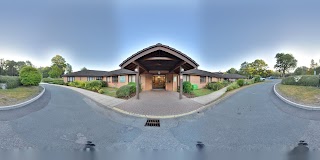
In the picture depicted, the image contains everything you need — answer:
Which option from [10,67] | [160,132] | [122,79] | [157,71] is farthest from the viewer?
[122,79]

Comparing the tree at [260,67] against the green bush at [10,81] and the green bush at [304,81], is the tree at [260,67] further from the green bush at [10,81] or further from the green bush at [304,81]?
the green bush at [10,81]

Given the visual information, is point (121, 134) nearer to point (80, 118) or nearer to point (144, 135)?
point (144, 135)

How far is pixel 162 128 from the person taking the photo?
4172 mm

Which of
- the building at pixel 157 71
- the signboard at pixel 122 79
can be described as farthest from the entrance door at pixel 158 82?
the signboard at pixel 122 79

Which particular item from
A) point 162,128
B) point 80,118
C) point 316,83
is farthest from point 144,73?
point 316,83

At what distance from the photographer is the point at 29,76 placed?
34.0 feet

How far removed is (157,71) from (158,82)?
2.79m

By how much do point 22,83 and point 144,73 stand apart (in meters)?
10.3

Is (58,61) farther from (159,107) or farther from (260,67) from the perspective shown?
(260,67)

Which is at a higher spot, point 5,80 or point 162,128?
point 5,80

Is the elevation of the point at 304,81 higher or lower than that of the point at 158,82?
higher

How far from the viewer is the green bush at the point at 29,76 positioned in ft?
33.6

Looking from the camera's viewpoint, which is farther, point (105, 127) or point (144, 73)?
point (144, 73)

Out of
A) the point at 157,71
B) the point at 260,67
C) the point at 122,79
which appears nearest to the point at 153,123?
the point at 157,71
